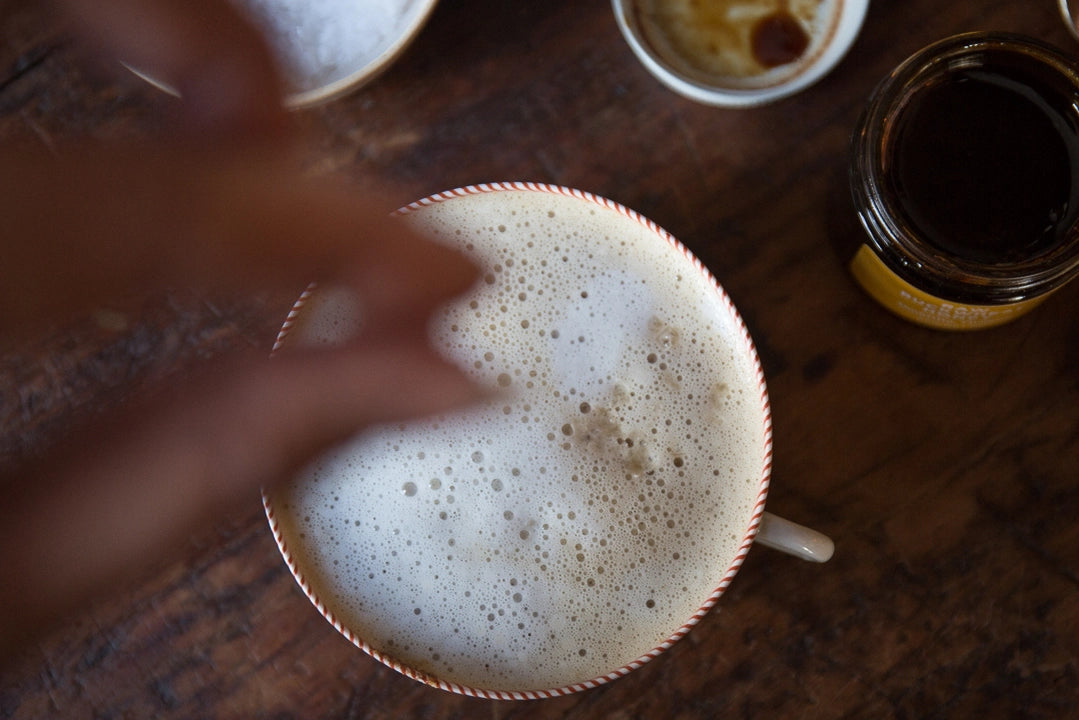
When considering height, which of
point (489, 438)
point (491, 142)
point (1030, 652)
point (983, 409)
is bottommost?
point (1030, 652)

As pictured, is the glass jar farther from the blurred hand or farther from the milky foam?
the blurred hand

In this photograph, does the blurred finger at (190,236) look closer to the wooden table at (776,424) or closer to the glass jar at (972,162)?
the wooden table at (776,424)

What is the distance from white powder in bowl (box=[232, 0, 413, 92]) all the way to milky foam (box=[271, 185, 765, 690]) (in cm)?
16

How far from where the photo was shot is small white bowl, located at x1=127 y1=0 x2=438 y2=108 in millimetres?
622

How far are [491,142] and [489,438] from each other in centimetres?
23

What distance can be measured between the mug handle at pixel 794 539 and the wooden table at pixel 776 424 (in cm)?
8

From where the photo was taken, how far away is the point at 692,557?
1.88 feet

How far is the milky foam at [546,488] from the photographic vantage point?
575 millimetres

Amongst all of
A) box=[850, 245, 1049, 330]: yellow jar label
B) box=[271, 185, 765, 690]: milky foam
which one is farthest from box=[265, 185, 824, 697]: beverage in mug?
box=[850, 245, 1049, 330]: yellow jar label

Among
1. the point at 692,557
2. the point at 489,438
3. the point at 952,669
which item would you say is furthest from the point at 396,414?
the point at 952,669

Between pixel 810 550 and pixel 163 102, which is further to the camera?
pixel 163 102

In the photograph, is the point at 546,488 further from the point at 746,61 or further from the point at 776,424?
the point at 746,61

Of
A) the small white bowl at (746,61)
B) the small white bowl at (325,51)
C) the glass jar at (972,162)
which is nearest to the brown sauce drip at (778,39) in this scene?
the small white bowl at (746,61)

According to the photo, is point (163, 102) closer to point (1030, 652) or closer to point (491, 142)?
point (491, 142)
